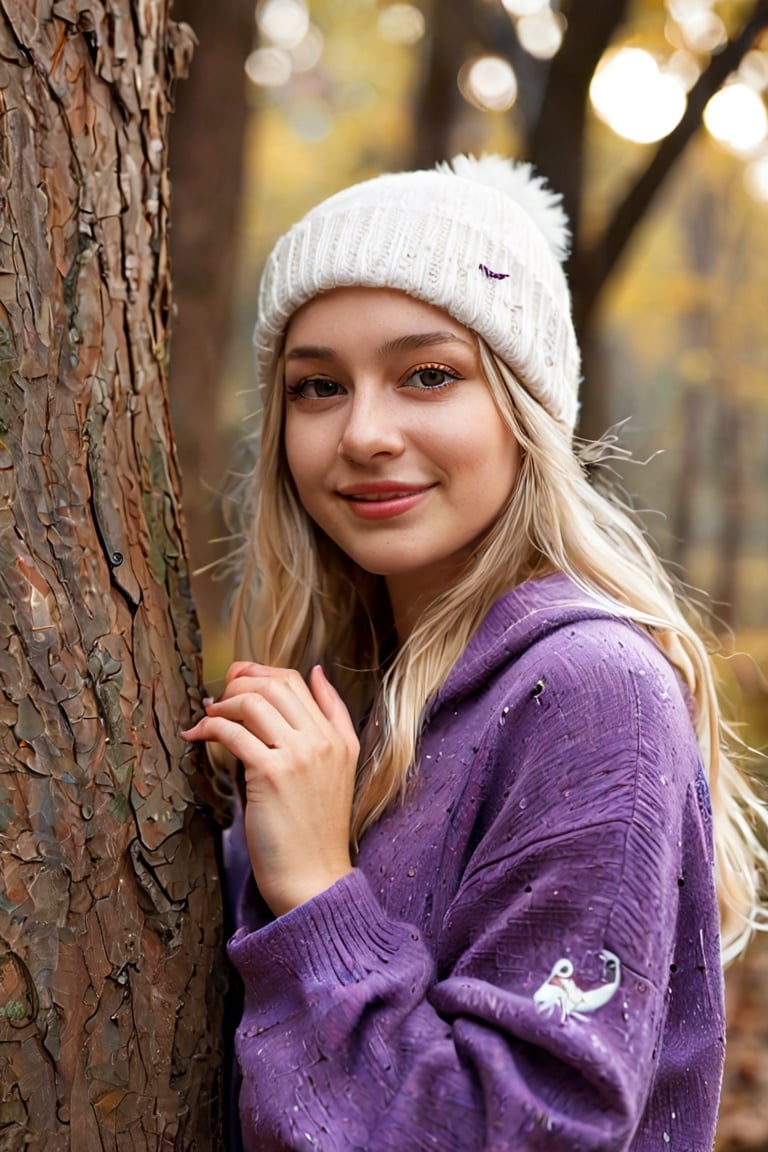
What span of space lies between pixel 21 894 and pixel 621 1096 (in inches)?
34.2

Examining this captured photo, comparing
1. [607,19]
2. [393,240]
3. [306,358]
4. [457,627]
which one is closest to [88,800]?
[457,627]

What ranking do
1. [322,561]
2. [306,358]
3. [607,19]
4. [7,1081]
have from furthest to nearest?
[607,19], [322,561], [306,358], [7,1081]

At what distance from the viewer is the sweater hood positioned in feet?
5.70

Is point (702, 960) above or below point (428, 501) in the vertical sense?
below

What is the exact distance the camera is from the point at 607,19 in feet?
14.2

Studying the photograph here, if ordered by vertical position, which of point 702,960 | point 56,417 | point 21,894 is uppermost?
point 56,417

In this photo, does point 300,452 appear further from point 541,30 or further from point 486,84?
point 486,84

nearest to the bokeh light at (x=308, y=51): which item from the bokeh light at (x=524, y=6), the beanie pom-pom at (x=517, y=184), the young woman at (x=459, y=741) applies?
the bokeh light at (x=524, y=6)

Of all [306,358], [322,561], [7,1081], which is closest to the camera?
[7,1081]

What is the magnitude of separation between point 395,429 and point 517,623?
432 millimetres

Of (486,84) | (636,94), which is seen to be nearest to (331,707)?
(636,94)

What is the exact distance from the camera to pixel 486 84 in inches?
316

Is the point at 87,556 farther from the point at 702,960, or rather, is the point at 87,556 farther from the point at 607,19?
the point at 607,19

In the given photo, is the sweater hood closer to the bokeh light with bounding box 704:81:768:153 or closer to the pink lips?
the pink lips
